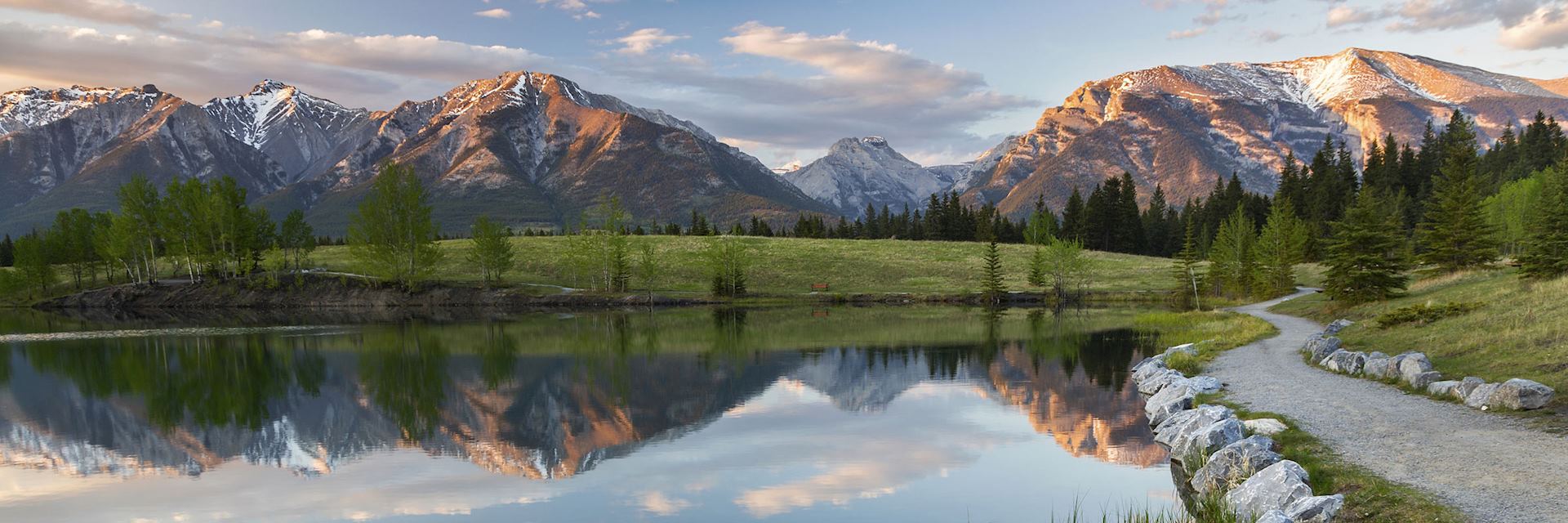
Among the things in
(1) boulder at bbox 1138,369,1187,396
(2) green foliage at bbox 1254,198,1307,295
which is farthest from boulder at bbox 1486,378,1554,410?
(2) green foliage at bbox 1254,198,1307,295

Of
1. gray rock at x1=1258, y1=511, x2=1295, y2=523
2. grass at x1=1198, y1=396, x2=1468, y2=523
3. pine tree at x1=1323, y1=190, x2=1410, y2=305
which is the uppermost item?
pine tree at x1=1323, y1=190, x2=1410, y2=305

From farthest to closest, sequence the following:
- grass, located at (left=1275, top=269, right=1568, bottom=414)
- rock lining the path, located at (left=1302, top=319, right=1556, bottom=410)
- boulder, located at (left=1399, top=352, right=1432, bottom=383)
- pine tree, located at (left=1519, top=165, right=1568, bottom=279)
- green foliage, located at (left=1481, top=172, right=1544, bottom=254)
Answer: green foliage, located at (left=1481, top=172, right=1544, bottom=254) → pine tree, located at (left=1519, top=165, right=1568, bottom=279) → boulder, located at (left=1399, top=352, right=1432, bottom=383) → grass, located at (left=1275, top=269, right=1568, bottom=414) → rock lining the path, located at (left=1302, top=319, right=1556, bottom=410)

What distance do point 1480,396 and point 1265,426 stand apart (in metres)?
5.40

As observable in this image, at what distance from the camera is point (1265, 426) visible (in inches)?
760

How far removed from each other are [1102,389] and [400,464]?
84.1 ft

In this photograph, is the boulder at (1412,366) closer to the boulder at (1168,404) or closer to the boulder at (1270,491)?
the boulder at (1168,404)

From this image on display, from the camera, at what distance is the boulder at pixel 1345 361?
87.8ft

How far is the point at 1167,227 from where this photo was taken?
149 m

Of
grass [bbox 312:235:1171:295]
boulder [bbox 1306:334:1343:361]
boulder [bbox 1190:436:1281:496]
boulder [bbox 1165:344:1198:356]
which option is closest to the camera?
boulder [bbox 1190:436:1281:496]

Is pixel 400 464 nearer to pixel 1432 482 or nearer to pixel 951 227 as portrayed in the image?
pixel 1432 482

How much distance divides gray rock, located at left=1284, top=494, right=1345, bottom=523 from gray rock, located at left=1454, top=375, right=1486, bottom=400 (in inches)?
444

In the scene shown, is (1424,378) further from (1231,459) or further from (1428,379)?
(1231,459)

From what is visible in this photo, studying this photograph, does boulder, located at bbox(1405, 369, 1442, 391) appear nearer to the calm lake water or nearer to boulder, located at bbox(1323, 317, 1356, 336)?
the calm lake water

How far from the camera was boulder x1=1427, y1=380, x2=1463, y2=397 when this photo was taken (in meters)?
20.8
